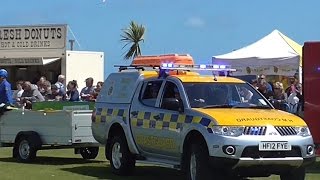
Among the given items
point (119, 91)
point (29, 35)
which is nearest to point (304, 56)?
point (119, 91)

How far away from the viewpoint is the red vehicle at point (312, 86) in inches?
531

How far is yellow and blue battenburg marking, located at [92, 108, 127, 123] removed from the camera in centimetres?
1238

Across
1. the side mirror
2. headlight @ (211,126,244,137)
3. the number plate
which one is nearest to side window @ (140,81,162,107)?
the side mirror

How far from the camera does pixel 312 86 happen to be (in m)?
13.5

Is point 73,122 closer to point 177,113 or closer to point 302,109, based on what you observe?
point 177,113

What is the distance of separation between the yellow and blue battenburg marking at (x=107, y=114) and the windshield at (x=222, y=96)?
5.52 ft

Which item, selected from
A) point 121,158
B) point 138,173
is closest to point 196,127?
point 121,158

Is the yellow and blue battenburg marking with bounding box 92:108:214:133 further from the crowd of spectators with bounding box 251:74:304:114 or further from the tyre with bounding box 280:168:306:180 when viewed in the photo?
the crowd of spectators with bounding box 251:74:304:114

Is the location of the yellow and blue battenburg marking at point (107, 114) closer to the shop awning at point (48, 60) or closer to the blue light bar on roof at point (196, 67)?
the blue light bar on roof at point (196, 67)

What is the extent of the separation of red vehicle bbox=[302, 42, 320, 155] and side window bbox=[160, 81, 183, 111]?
3.44 meters

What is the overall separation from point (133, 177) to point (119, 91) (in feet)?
5.67

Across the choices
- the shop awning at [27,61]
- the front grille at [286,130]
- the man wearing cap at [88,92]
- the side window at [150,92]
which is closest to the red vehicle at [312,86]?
the side window at [150,92]

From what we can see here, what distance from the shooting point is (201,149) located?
33.3 ft

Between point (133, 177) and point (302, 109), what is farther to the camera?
point (302, 109)
